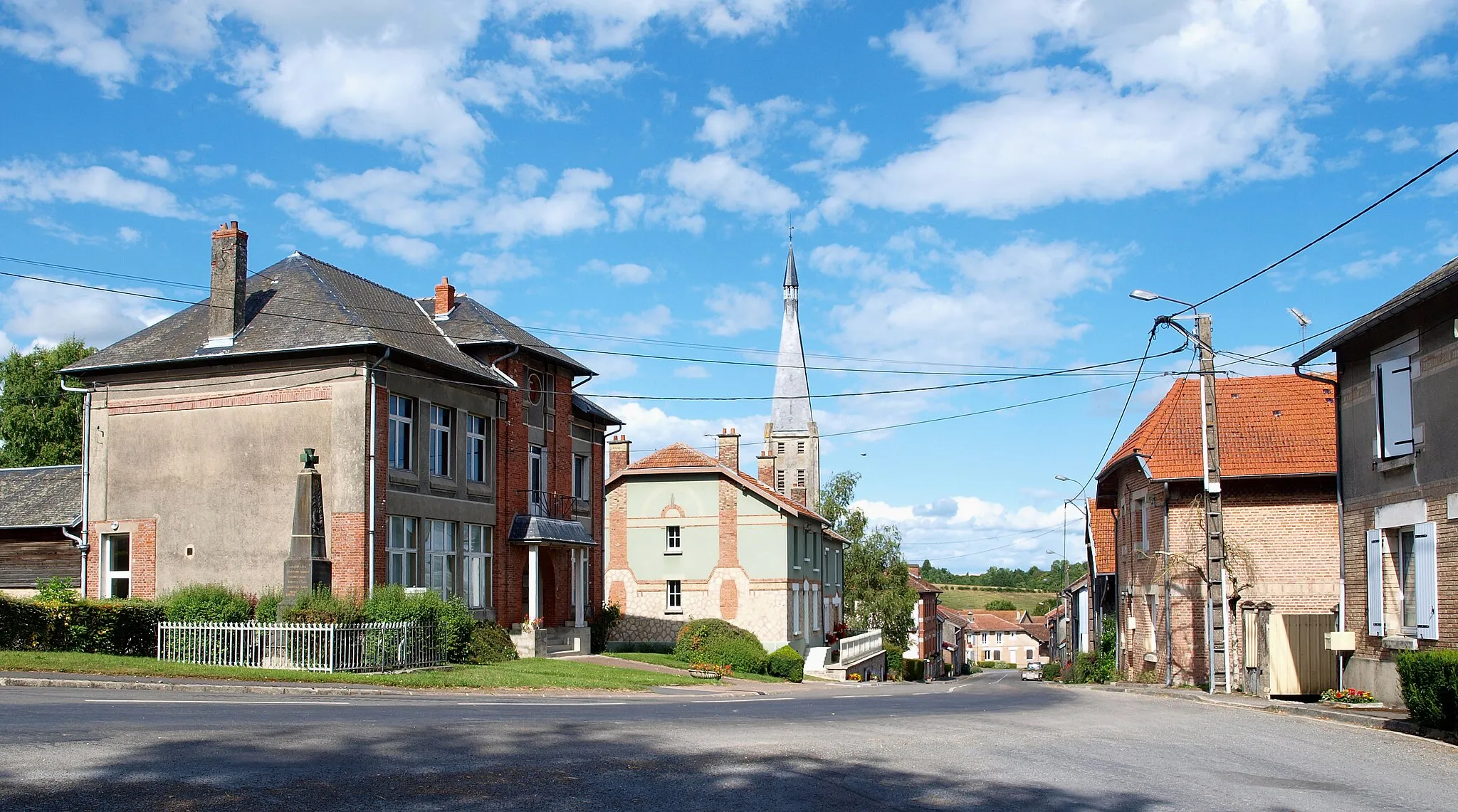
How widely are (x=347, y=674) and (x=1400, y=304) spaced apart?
1968cm

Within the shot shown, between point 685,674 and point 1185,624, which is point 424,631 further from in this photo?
point 1185,624

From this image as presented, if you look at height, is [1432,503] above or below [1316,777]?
above

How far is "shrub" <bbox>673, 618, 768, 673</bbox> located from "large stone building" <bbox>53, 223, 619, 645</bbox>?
687 centimetres

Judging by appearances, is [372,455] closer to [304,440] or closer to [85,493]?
[304,440]

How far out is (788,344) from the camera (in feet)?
332

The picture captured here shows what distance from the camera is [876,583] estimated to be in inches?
2844

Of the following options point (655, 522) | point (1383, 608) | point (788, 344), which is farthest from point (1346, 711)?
point (788, 344)

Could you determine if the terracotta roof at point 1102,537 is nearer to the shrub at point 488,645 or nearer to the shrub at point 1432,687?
the shrub at point 488,645

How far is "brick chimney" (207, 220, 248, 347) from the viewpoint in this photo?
3047cm

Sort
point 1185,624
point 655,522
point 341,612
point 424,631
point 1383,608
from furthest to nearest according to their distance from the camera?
point 655,522
point 1185,624
point 424,631
point 341,612
point 1383,608

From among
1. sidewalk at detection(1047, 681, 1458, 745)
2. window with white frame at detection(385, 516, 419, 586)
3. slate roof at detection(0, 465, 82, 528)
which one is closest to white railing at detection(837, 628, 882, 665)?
sidewalk at detection(1047, 681, 1458, 745)

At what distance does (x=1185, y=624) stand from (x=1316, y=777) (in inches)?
798

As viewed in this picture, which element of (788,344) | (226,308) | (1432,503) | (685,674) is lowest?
(685,674)

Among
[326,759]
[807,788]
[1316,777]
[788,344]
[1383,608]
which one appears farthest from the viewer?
[788,344]
